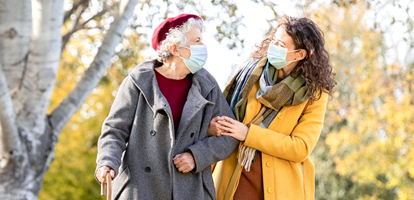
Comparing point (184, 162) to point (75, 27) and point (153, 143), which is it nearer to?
point (153, 143)

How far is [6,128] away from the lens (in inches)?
205

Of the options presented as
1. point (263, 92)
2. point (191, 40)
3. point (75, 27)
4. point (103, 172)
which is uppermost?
point (191, 40)

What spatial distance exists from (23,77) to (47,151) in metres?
0.79

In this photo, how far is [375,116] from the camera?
15211 millimetres

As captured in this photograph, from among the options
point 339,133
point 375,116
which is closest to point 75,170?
point 339,133

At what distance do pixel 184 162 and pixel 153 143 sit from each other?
0.22 m

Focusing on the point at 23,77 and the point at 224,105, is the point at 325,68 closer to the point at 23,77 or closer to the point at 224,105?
the point at 224,105

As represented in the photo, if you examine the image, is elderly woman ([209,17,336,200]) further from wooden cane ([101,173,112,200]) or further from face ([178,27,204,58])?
wooden cane ([101,173,112,200])

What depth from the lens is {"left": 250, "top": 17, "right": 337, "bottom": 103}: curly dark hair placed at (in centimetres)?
411

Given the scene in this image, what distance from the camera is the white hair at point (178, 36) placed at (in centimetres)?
382

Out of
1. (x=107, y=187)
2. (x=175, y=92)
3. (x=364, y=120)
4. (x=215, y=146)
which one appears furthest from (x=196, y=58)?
(x=364, y=120)

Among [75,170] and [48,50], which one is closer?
[48,50]

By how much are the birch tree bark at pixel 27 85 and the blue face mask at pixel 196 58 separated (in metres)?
1.86

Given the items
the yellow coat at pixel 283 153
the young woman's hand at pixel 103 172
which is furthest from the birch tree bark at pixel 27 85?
the yellow coat at pixel 283 153
